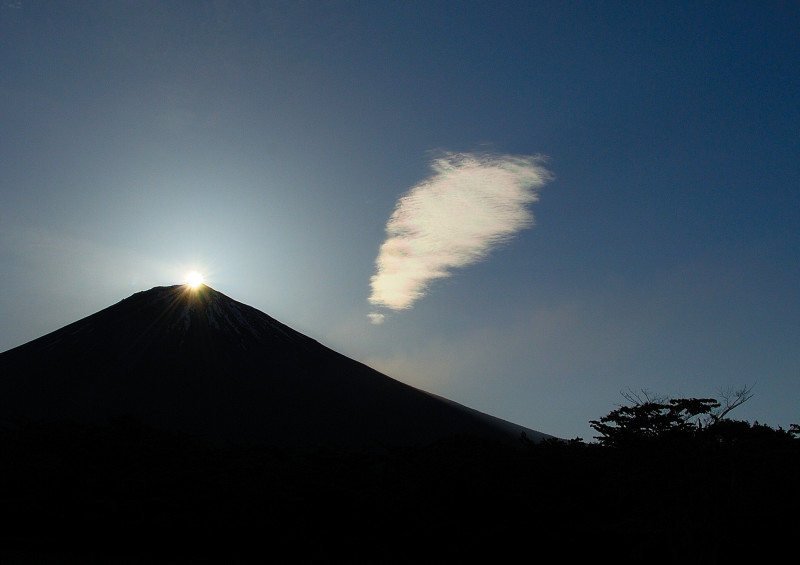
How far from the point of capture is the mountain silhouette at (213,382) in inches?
2213

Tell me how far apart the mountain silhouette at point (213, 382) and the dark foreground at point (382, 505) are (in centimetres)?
2665

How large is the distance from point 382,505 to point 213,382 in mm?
46406

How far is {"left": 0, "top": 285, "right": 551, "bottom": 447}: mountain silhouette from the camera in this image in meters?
56.2

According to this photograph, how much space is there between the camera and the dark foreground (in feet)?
62.5

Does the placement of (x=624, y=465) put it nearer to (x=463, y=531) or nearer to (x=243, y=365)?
(x=463, y=531)

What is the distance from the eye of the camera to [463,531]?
71.0 feet

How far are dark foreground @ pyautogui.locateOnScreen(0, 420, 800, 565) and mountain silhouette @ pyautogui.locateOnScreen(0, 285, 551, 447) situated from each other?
26651mm

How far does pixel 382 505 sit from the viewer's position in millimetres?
22375

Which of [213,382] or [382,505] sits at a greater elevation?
[213,382]

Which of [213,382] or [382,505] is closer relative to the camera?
[382,505]

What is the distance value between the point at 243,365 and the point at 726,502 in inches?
2299

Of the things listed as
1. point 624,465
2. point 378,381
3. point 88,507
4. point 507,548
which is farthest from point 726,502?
point 378,381

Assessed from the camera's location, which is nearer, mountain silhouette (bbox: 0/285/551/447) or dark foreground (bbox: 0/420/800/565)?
dark foreground (bbox: 0/420/800/565)

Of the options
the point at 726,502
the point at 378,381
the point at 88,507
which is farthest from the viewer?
the point at 378,381
